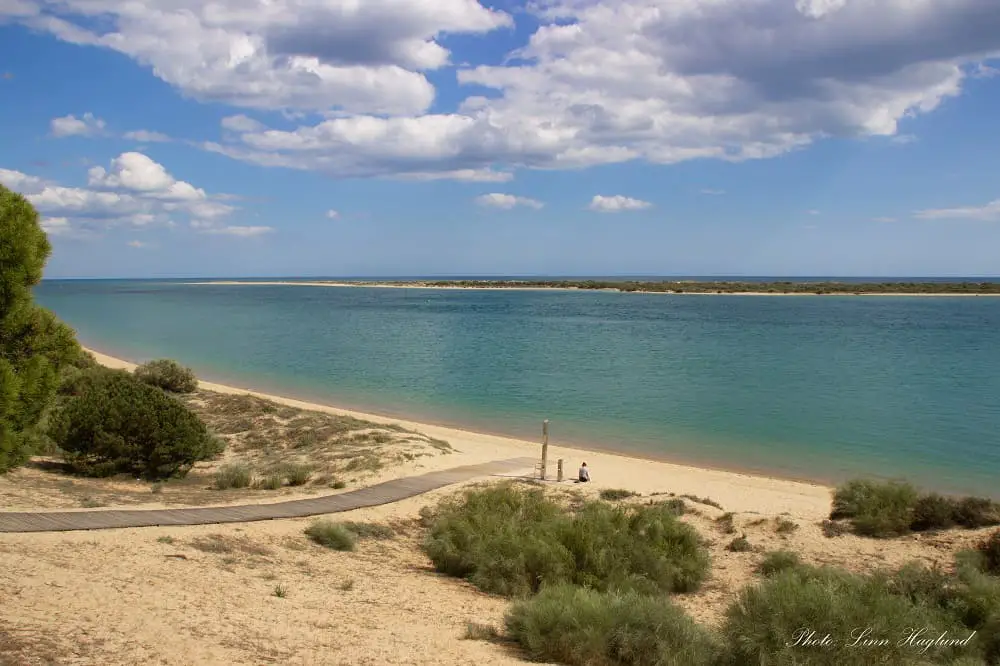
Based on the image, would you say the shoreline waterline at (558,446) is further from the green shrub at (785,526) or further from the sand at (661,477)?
the green shrub at (785,526)

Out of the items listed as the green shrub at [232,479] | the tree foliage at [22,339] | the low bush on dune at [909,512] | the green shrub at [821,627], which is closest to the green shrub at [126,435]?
the green shrub at [232,479]

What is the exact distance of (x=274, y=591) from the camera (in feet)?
30.3

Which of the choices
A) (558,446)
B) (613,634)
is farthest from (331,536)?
(558,446)

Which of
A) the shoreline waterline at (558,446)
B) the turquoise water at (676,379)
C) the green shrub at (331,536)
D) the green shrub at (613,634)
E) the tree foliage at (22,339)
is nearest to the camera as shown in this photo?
the green shrub at (613,634)

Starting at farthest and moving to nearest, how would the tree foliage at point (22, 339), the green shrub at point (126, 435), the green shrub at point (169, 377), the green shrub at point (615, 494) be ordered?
the green shrub at point (169, 377) → the green shrub at point (615, 494) → the green shrub at point (126, 435) → the tree foliage at point (22, 339)

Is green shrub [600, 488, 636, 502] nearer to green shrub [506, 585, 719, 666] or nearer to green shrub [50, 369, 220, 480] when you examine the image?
green shrub [506, 585, 719, 666]

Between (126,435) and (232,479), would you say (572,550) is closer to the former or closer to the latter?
(232,479)

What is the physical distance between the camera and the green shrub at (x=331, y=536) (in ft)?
39.1

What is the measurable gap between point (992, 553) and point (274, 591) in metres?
10.2

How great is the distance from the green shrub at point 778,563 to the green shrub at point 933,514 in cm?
310

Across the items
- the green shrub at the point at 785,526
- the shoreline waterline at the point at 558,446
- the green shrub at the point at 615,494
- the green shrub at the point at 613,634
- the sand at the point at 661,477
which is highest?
the green shrub at the point at 613,634

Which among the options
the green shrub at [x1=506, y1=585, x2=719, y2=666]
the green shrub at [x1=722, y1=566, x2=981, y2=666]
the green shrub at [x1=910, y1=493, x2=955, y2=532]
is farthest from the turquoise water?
the green shrub at [x1=506, y1=585, x2=719, y2=666]

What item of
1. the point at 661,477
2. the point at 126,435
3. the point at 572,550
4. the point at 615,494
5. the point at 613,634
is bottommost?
the point at 661,477

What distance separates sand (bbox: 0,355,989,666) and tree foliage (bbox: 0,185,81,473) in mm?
1442
